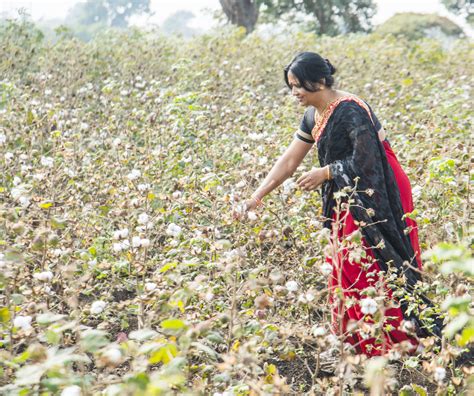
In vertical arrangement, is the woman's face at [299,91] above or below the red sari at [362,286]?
above

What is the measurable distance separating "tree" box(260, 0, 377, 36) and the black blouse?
1356 centimetres

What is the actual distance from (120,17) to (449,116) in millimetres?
49581

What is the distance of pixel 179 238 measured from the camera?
299 cm

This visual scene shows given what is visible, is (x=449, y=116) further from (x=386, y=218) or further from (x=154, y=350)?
(x=154, y=350)

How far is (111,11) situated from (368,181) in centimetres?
5206

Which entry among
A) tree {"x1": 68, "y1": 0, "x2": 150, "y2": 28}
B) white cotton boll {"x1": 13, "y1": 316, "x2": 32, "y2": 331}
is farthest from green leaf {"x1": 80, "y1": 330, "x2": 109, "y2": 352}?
tree {"x1": 68, "y1": 0, "x2": 150, "y2": 28}

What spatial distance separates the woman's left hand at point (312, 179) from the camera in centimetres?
277

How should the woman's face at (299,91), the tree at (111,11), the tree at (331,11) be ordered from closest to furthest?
the woman's face at (299,91) < the tree at (331,11) < the tree at (111,11)

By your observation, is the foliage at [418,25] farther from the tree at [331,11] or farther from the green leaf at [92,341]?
the green leaf at [92,341]

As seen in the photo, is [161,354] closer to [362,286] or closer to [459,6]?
[362,286]

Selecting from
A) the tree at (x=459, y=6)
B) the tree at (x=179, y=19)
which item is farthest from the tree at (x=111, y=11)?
the tree at (x=459, y=6)

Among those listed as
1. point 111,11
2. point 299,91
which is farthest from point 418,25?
point 111,11

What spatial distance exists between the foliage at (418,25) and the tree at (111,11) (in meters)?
36.2

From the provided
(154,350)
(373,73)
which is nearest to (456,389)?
(154,350)
